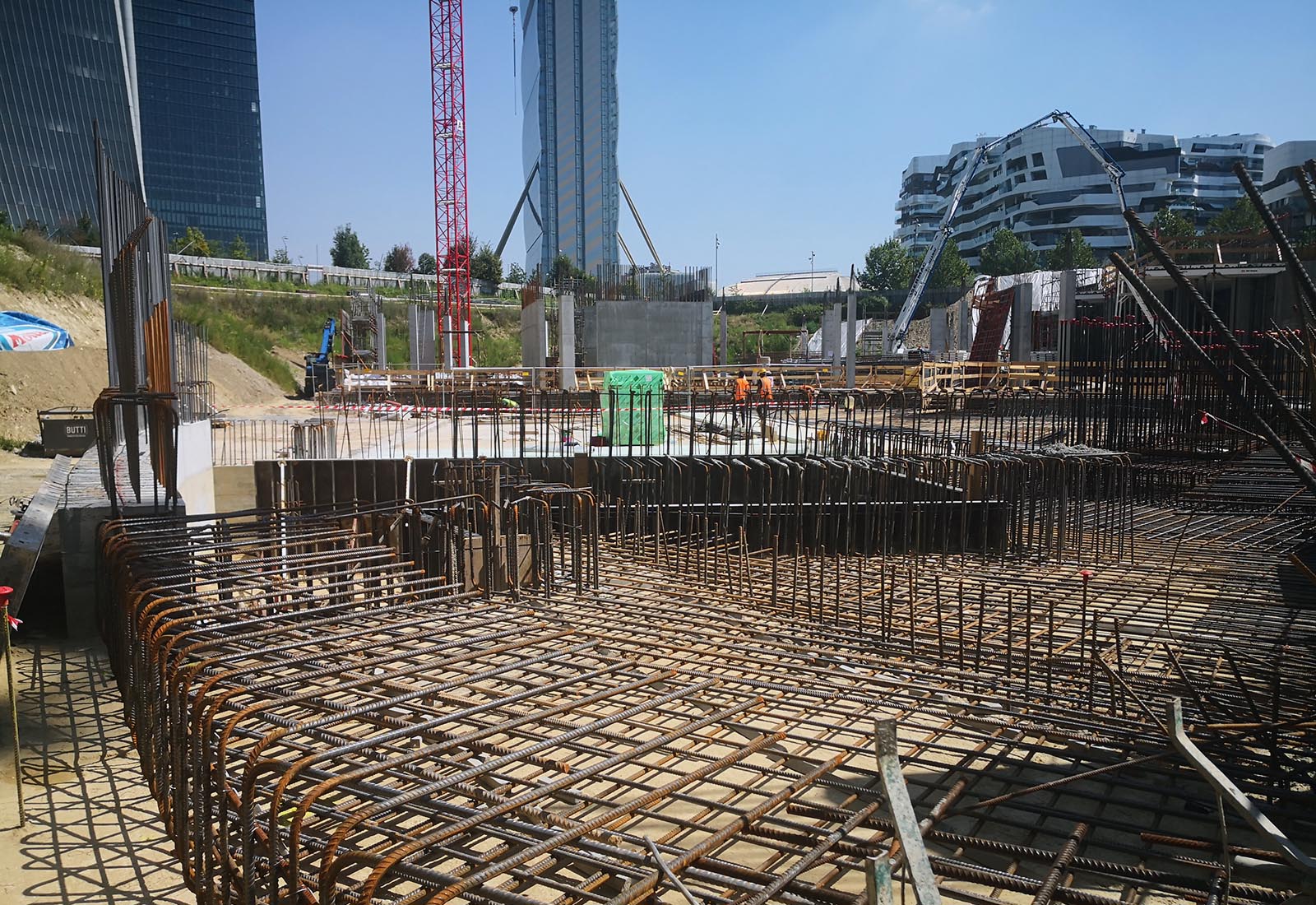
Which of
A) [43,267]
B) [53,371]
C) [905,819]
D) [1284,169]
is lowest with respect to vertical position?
[905,819]

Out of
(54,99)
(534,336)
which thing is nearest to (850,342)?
(534,336)

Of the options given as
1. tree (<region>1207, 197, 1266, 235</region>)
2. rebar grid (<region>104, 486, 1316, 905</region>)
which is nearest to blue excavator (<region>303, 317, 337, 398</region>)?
rebar grid (<region>104, 486, 1316, 905</region>)

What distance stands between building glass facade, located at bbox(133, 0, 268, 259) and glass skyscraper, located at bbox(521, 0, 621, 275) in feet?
106

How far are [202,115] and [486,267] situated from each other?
183 ft

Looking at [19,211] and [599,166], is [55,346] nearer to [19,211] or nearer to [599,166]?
[19,211]

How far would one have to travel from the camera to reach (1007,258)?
7512 centimetres

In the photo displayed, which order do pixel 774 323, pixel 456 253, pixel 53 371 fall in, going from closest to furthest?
pixel 53 371 < pixel 456 253 < pixel 774 323

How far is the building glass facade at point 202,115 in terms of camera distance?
90938mm

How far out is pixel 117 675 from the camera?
5.41 meters

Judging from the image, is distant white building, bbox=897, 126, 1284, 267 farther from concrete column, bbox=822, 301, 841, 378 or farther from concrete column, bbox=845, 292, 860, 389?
concrete column, bbox=845, 292, 860, 389

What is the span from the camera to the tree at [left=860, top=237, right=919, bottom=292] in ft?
248

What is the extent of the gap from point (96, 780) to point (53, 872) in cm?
98

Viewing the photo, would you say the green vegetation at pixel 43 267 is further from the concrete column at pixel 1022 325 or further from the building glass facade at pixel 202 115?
the building glass facade at pixel 202 115

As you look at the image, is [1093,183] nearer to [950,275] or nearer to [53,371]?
[950,275]
